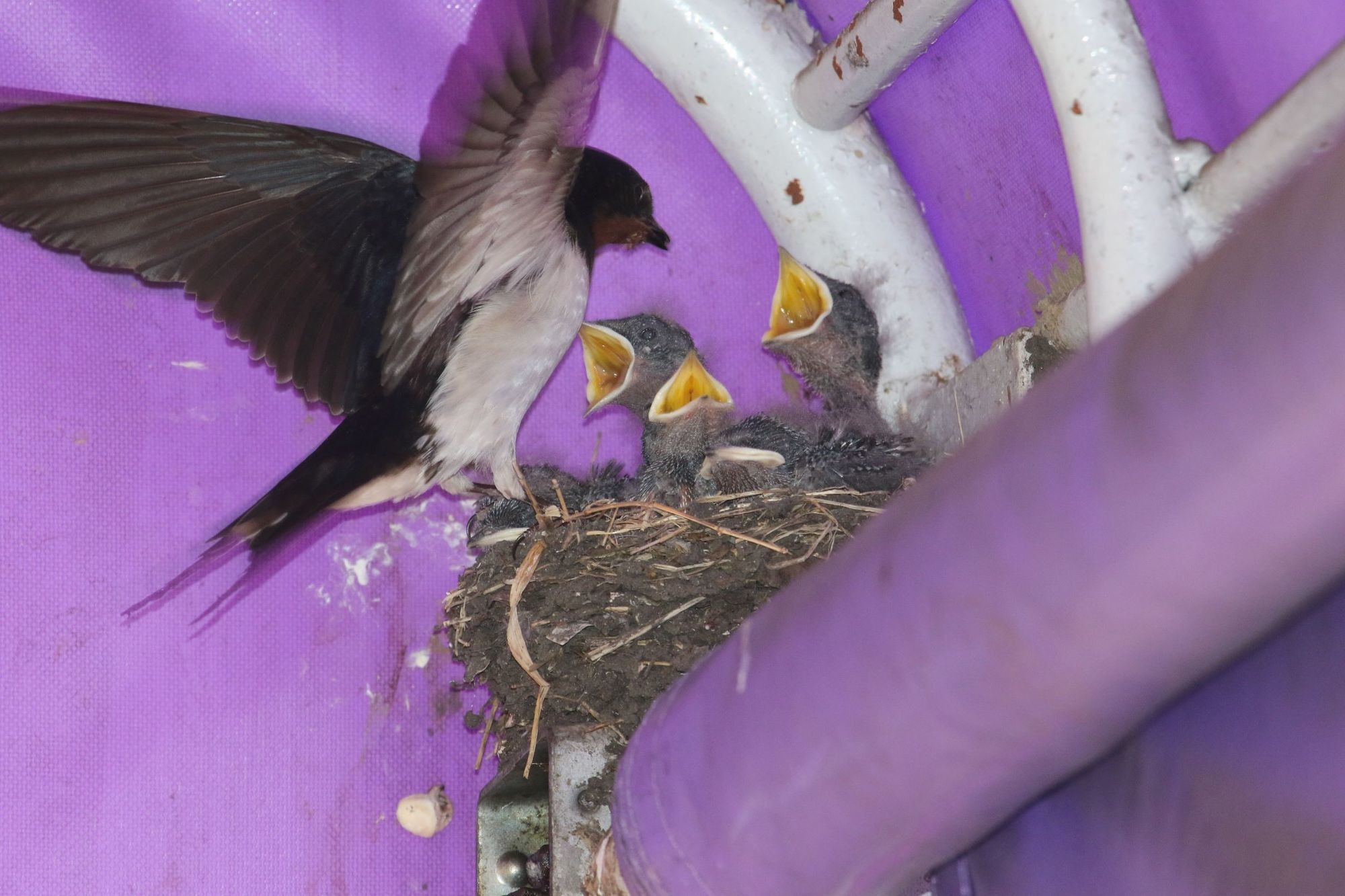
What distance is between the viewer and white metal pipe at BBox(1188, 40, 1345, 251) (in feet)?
2.69

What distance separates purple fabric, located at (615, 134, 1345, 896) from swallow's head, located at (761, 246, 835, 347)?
3.92 ft

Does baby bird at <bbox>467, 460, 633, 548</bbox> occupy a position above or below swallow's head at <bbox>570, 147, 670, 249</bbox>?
below

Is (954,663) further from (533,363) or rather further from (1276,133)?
(533,363)

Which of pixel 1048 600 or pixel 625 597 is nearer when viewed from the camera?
pixel 1048 600

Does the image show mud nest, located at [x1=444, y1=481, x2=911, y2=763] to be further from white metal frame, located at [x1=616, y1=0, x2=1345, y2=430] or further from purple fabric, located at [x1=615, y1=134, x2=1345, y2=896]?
purple fabric, located at [x1=615, y1=134, x2=1345, y2=896]

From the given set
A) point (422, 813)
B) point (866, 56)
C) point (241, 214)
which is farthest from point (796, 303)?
point (422, 813)

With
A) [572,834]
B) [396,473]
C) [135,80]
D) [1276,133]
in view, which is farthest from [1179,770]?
[135,80]

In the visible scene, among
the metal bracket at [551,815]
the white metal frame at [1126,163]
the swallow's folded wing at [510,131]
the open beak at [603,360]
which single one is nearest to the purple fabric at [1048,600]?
the white metal frame at [1126,163]

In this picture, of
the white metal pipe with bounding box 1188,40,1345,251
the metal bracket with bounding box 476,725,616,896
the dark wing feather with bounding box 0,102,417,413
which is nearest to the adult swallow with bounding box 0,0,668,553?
the dark wing feather with bounding box 0,102,417,413

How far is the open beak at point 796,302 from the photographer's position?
1.83 m

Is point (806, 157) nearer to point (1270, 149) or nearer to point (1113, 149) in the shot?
point (1113, 149)

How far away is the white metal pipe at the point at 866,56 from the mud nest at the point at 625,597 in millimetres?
516

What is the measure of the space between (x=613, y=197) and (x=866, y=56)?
0.47 meters

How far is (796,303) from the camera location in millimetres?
1880
